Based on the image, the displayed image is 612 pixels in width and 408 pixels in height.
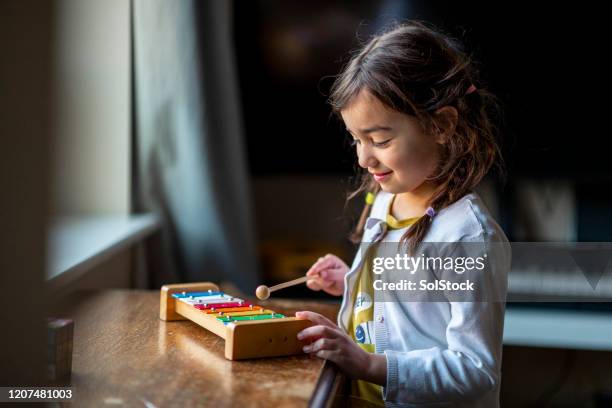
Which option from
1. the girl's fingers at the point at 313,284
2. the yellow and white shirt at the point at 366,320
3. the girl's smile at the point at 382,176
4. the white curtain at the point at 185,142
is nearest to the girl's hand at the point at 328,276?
the girl's fingers at the point at 313,284

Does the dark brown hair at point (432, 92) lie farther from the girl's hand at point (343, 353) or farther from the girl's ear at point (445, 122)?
the girl's hand at point (343, 353)

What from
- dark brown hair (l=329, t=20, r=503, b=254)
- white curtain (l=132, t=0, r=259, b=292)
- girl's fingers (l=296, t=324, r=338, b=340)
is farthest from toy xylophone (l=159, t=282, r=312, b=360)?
white curtain (l=132, t=0, r=259, b=292)

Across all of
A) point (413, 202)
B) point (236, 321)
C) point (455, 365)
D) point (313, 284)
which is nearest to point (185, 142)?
point (313, 284)

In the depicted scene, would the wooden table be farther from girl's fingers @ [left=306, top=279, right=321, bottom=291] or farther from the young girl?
girl's fingers @ [left=306, top=279, right=321, bottom=291]

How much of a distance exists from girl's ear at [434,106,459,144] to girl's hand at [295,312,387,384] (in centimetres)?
32

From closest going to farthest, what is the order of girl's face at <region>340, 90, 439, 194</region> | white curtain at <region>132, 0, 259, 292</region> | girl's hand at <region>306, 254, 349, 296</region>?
girl's face at <region>340, 90, 439, 194</region>
girl's hand at <region>306, 254, 349, 296</region>
white curtain at <region>132, 0, 259, 292</region>

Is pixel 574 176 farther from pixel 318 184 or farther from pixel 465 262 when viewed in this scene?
pixel 465 262

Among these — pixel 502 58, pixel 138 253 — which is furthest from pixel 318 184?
pixel 138 253

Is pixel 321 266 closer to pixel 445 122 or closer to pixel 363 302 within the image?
pixel 363 302

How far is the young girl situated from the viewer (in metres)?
0.90

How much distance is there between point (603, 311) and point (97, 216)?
1.57 m

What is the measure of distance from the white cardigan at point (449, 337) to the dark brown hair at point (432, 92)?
4 cm

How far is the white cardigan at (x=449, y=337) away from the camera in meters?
0.90

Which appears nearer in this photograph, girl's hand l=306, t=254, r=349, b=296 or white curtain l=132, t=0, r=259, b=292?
girl's hand l=306, t=254, r=349, b=296
